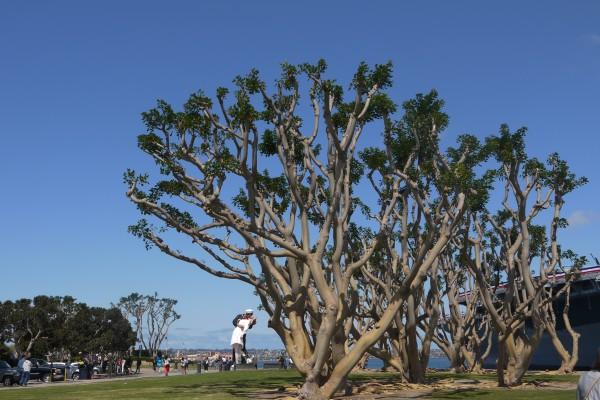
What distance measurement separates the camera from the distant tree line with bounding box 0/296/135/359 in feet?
227

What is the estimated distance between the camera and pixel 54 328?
7200cm

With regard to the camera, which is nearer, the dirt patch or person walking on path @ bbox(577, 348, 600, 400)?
person walking on path @ bbox(577, 348, 600, 400)

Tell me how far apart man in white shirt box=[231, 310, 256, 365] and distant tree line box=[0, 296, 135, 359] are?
23.0 m

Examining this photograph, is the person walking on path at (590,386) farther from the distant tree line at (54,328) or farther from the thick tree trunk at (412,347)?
the distant tree line at (54,328)

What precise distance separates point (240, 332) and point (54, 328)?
36512 millimetres

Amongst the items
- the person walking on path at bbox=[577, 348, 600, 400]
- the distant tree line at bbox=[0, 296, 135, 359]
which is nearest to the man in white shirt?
the distant tree line at bbox=[0, 296, 135, 359]

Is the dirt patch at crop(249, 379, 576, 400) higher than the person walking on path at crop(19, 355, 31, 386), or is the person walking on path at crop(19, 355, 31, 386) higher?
the person walking on path at crop(19, 355, 31, 386)

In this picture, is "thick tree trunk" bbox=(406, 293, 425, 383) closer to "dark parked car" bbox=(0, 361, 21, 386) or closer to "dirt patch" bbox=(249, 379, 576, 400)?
"dirt patch" bbox=(249, 379, 576, 400)

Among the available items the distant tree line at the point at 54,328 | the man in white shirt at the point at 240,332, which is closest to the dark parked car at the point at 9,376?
the man in white shirt at the point at 240,332

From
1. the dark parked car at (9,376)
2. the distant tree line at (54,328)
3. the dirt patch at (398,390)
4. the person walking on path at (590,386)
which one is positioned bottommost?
the dirt patch at (398,390)

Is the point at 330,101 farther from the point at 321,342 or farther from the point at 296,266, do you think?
the point at 321,342

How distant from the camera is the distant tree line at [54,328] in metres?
69.1

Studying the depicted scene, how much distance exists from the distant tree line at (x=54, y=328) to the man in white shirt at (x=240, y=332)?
23030 millimetres

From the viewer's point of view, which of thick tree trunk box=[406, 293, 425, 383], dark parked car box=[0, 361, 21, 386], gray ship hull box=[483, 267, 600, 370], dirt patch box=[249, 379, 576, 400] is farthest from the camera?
gray ship hull box=[483, 267, 600, 370]
